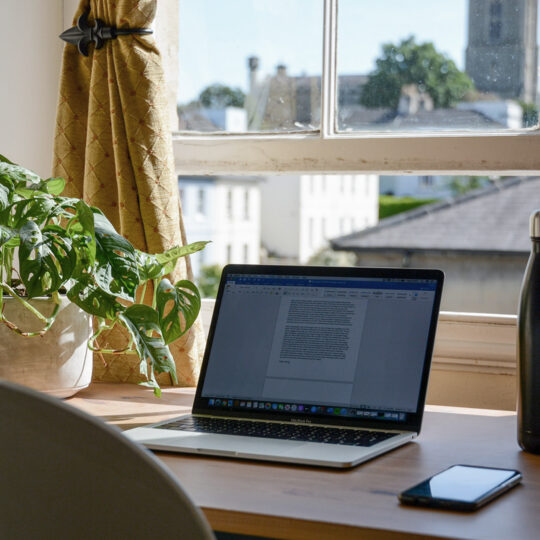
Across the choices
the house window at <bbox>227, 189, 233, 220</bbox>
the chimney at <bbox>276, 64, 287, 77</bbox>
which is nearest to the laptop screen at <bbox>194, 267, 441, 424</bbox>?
the chimney at <bbox>276, 64, 287, 77</bbox>

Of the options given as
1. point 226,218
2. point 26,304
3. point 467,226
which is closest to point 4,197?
point 26,304

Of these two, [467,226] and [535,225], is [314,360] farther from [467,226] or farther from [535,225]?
[467,226]

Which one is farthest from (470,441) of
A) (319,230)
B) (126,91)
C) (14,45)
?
(319,230)

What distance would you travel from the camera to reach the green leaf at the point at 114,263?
4.01 ft

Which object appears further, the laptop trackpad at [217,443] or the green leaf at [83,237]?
the green leaf at [83,237]

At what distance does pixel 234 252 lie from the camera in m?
17.6

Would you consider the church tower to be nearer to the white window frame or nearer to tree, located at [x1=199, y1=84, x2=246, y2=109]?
the white window frame

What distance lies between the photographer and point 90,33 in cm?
151

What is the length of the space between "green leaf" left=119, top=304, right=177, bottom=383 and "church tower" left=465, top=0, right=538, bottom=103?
72cm

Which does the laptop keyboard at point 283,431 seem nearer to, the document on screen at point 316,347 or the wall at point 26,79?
the document on screen at point 316,347

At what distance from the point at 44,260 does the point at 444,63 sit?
37.8 inches

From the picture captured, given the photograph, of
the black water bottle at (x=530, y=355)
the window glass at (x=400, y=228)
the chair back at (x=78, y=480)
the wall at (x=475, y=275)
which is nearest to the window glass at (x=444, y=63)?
the black water bottle at (x=530, y=355)

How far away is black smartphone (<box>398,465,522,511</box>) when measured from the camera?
781mm

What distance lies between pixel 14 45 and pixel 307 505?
1260 millimetres
